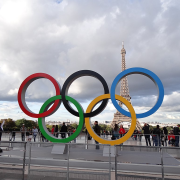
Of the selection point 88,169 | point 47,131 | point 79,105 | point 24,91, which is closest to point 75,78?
point 79,105

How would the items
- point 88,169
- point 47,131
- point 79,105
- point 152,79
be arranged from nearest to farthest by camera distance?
1. point 88,169
2. point 152,79
3. point 79,105
4. point 47,131

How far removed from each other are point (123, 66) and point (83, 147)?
58957 millimetres

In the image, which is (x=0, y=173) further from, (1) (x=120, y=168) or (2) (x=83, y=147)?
(2) (x=83, y=147)

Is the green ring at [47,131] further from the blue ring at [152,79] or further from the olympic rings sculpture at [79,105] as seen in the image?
the blue ring at [152,79]

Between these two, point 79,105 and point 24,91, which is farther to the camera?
point 24,91

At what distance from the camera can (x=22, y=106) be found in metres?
13.1

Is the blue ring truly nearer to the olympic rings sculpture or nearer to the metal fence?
the olympic rings sculpture

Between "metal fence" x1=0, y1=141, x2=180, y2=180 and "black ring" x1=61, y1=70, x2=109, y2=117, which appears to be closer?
"metal fence" x1=0, y1=141, x2=180, y2=180

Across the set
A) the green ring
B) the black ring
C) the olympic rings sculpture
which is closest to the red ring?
the olympic rings sculpture

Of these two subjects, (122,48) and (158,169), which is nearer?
(158,169)

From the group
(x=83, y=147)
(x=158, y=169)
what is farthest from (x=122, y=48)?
(x=158, y=169)

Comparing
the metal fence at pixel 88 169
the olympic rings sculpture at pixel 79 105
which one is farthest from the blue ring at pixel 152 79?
the metal fence at pixel 88 169

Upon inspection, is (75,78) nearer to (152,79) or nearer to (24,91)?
(24,91)

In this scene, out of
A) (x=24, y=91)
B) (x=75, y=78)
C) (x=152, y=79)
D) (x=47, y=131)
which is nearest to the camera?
(x=152, y=79)
